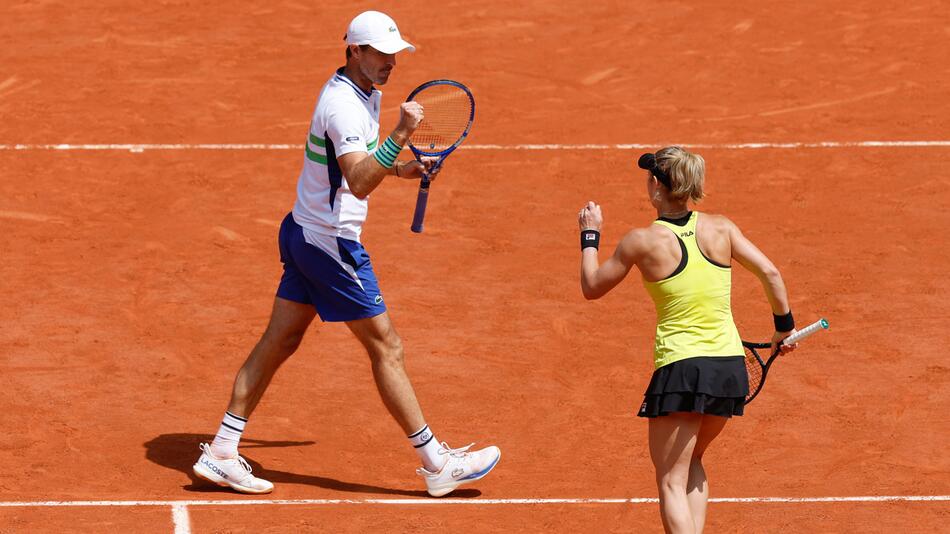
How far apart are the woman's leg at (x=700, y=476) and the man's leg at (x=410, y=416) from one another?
1.45 metres

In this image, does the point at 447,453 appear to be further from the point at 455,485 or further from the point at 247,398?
the point at 247,398

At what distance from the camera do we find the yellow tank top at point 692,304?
6723 mm

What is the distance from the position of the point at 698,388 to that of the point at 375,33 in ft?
8.02

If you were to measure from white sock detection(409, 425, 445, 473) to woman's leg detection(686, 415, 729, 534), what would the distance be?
155 centimetres

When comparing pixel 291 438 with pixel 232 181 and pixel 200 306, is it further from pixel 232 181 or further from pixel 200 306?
pixel 232 181

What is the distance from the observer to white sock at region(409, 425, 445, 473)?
8023 mm

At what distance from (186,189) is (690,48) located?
5.80 metres

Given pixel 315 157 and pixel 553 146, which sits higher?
pixel 315 157

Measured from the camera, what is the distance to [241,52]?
1580 cm

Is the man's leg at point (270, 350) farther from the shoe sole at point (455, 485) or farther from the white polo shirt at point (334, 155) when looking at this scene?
the shoe sole at point (455, 485)

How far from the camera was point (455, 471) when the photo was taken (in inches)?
318

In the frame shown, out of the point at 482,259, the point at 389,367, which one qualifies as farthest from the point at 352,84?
the point at 482,259

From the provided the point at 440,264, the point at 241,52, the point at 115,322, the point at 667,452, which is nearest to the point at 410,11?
the point at 241,52

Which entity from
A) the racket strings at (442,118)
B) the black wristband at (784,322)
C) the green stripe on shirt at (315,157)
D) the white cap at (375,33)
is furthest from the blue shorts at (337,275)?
the black wristband at (784,322)
